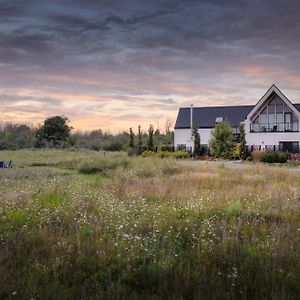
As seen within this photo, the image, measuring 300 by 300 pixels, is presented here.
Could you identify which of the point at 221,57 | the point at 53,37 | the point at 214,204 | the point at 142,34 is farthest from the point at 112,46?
the point at 214,204

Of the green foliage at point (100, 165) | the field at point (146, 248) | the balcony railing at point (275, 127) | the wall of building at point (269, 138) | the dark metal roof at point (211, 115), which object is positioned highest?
the dark metal roof at point (211, 115)

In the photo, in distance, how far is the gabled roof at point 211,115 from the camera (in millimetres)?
52031

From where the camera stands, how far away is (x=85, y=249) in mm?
6621

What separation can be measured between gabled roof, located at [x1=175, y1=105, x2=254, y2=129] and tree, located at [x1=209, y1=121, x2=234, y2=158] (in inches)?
465

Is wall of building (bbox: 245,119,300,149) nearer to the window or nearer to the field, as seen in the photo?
the window

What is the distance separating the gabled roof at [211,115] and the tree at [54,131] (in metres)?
26.0

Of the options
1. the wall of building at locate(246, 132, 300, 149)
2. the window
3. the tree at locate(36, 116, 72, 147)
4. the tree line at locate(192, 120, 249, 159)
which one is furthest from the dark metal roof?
the tree at locate(36, 116, 72, 147)

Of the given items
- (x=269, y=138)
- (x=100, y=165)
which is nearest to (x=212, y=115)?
(x=269, y=138)

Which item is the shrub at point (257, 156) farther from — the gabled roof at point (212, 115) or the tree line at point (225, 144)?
the gabled roof at point (212, 115)

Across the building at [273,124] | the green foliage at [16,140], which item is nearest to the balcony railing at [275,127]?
the building at [273,124]

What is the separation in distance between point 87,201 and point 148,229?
9.63 ft

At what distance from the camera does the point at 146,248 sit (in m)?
6.69

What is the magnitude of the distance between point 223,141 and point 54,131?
131ft

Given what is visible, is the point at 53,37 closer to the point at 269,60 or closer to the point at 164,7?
the point at 164,7
